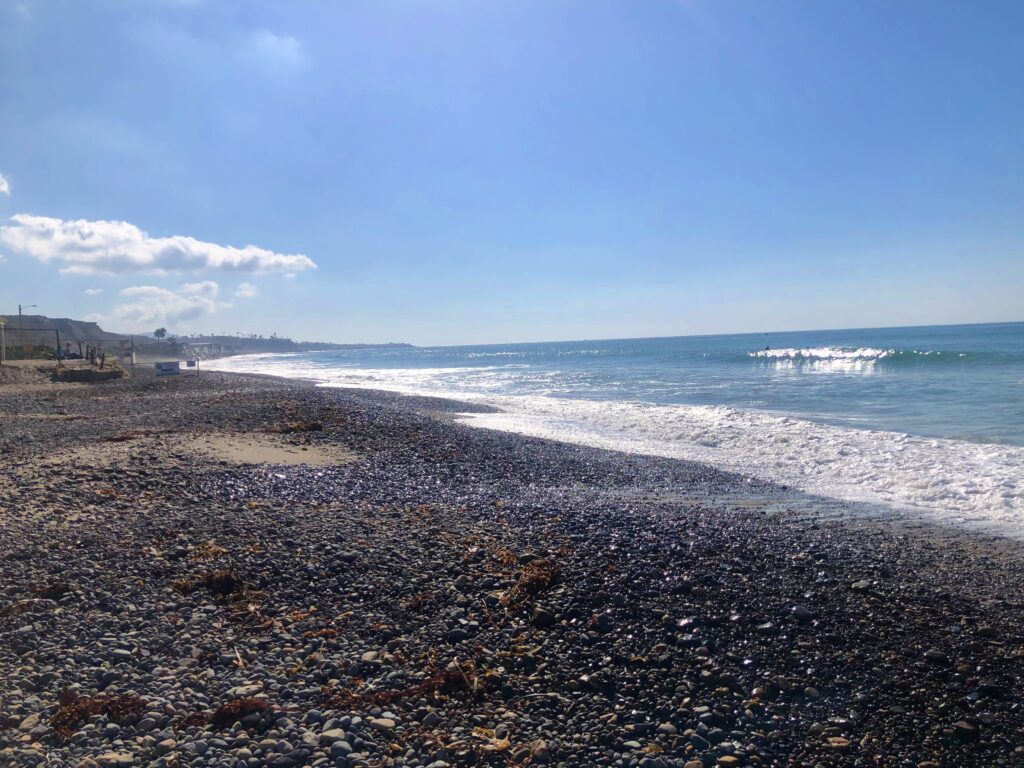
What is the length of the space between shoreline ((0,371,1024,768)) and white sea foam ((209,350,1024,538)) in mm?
1553

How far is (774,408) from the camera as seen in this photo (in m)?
22.4

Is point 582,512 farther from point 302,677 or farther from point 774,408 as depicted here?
point 774,408

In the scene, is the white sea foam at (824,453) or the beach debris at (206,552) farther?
the white sea foam at (824,453)

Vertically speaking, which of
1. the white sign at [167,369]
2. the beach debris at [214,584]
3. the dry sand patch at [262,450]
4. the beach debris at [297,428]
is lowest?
the beach debris at [214,584]

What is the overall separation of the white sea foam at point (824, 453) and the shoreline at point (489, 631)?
1553mm

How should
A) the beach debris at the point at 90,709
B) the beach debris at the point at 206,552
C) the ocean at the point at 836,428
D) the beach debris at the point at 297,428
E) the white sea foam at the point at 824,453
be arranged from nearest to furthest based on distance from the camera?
the beach debris at the point at 90,709, the beach debris at the point at 206,552, the white sea foam at the point at 824,453, the ocean at the point at 836,428, the beach debris at the point at 297,428

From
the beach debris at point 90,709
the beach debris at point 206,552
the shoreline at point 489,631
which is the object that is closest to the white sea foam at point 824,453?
the shoreline at point 489,631

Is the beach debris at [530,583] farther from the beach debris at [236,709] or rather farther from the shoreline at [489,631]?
the beach debris at [236,709]

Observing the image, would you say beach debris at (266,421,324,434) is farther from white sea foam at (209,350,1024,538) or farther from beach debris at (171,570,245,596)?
beach debris at (171,570,245,596)

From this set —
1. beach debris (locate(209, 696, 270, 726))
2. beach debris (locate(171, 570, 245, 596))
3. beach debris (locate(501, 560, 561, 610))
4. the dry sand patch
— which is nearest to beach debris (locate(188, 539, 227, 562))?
beach debris (locate(171, 570, 245, 596))

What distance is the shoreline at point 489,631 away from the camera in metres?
3.87

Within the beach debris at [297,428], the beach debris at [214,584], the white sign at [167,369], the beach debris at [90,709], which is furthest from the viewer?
the white sign at [167,369]

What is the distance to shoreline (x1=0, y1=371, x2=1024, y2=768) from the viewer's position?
3.87 metres

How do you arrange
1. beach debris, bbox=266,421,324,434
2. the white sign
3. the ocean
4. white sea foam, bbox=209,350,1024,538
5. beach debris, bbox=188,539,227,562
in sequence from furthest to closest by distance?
1. the white sign
2. beach debris, bbox=266,421,324,434
3. the ocean
4. white sea foam, bbox=209,350,1024,538
5. beach debris, bbox=188,539,227,562
